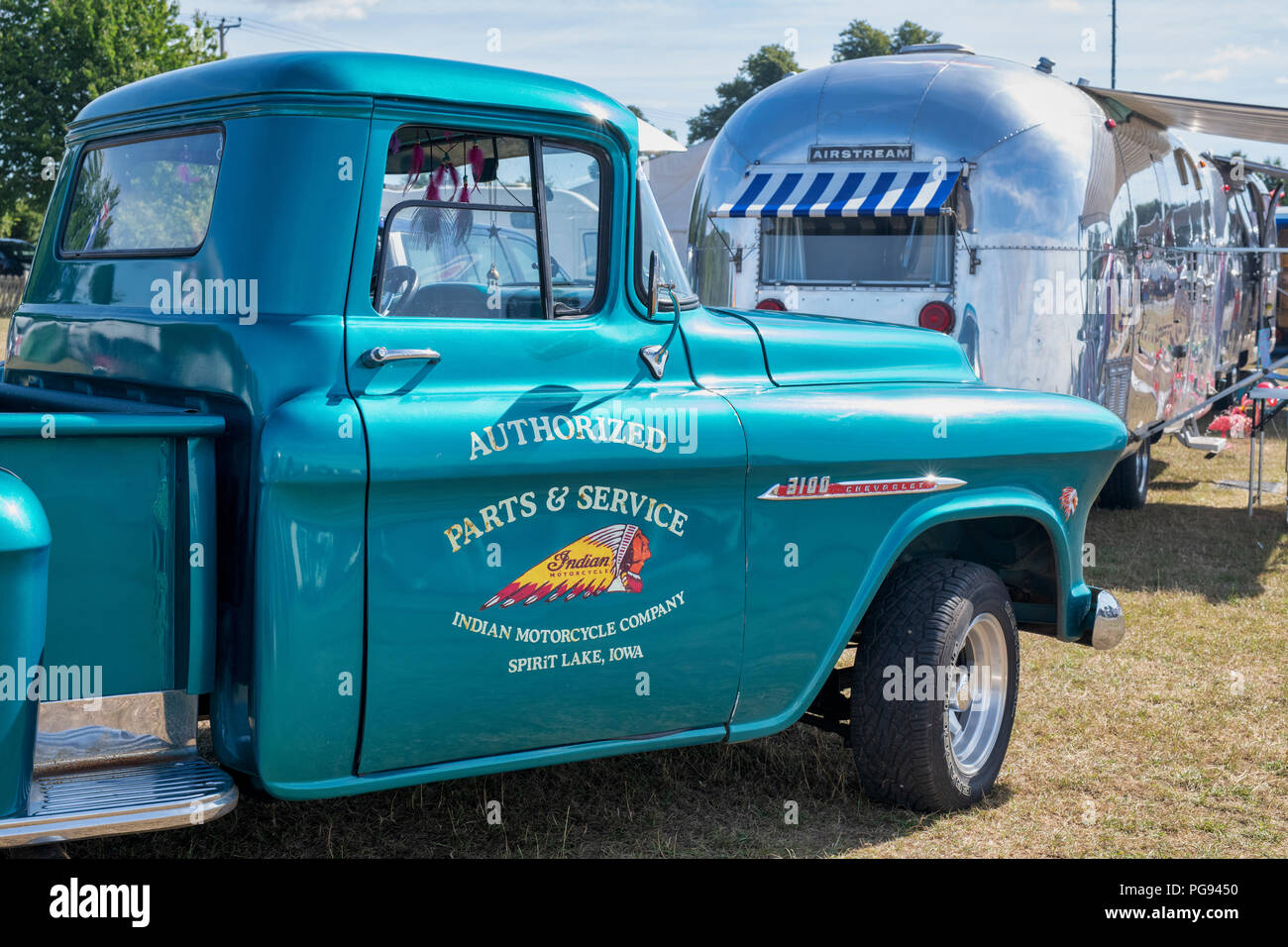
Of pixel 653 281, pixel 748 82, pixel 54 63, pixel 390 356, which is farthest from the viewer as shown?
pixel 748 82

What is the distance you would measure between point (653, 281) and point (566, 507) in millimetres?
704

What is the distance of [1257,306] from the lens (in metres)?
13.4

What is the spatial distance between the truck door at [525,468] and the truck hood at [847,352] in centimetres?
44

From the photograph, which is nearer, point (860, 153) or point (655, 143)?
point (860, 153)

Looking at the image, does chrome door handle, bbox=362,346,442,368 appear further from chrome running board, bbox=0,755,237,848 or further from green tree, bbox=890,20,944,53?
green tree, bbox=890,20,944,53

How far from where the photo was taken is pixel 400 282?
10.6 ft

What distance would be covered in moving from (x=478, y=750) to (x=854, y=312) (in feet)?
17.2

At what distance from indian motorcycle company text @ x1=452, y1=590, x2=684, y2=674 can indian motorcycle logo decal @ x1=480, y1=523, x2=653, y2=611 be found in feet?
0.20

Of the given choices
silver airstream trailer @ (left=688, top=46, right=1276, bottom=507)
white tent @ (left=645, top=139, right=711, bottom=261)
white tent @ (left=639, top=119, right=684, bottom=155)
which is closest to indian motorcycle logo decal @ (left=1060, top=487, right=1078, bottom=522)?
silver airstream trailer @ (left=688, top=46, right=1276, bottom=507)

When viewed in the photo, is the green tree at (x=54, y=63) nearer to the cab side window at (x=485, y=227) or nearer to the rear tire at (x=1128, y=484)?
the rear tire at (x=1128, y=484)

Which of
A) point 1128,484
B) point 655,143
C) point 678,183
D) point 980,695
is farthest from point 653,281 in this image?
point 678,183

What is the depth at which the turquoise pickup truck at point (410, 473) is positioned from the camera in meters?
2.85

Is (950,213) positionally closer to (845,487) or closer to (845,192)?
(845,192)
